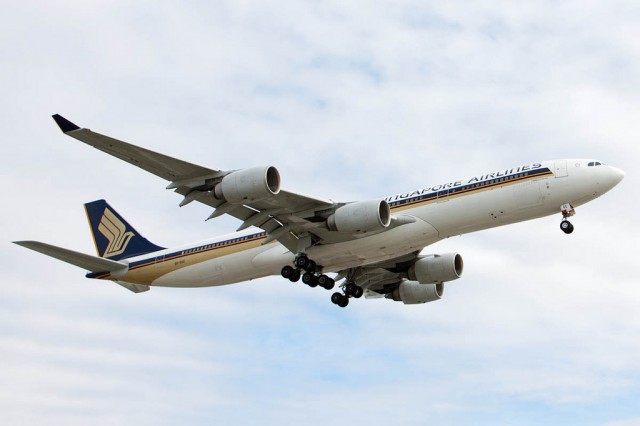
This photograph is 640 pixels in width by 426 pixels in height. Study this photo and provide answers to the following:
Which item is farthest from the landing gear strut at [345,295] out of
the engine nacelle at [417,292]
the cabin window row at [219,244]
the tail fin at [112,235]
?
the tail fin at [112,235]

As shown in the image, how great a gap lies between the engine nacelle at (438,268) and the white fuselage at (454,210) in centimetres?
509

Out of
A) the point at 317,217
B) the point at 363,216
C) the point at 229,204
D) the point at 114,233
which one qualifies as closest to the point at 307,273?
the point at 317,217

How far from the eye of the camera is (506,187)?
36.4 m

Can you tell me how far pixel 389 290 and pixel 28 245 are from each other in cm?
1851

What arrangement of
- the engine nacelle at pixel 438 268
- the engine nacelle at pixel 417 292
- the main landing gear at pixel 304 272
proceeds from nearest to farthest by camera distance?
the main landing gear at pixel 304 272
the engine nacelle at pixel 438 268
the engine nacelle at pixel 417 292

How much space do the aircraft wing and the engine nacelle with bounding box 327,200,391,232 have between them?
0.92m

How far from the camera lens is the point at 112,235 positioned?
46562 mm

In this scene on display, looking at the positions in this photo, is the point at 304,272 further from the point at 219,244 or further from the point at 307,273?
the point at 219,244

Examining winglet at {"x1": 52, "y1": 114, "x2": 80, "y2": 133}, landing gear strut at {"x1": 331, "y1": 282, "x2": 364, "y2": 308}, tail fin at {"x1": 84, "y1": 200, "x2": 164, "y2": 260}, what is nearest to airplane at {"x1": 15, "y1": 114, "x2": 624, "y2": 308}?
winglet at {"x1": 52, "y1": 114, "x2": 80, "y2": 133}

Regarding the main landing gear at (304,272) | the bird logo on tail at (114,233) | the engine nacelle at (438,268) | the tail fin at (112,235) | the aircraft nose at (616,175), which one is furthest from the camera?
the bird logo on tail at (114,233)

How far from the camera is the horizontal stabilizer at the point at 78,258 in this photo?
3769cm

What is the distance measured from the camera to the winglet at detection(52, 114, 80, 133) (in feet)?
102

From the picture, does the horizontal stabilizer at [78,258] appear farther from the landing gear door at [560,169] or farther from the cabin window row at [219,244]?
the landing gear door at [560,169]

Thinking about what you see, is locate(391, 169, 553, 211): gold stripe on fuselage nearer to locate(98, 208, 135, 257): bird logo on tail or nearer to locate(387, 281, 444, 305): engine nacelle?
locate(387, 281, 444, 305): engine nacelle
